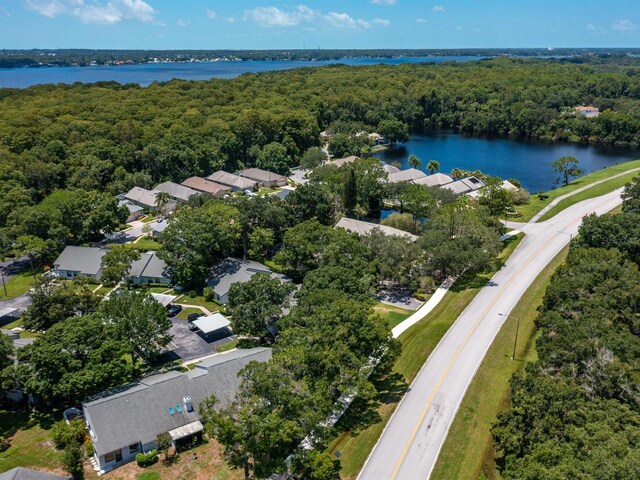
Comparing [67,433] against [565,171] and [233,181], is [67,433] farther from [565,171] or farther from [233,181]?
[565,171]

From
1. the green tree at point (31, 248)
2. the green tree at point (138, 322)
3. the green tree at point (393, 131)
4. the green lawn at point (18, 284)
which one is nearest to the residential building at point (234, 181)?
the green tree at point (31, 248)

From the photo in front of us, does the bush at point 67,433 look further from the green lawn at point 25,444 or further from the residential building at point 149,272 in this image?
the residential building at point 149,272

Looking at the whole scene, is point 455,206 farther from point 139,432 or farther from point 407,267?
point 139,432

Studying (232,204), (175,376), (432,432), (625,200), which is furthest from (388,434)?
(625,200)

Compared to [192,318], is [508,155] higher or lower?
higher

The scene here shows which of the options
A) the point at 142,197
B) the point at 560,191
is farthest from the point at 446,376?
the point at 142,197

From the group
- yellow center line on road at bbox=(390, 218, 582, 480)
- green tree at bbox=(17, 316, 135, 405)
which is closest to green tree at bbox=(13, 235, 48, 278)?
green tree at bbox=(17, 316, 135, 405)
